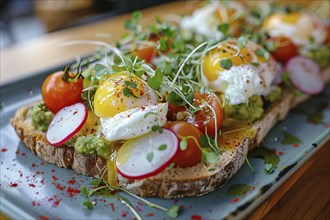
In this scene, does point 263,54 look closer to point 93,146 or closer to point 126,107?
point 126,107

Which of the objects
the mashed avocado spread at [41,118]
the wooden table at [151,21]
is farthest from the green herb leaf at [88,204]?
the wooden table at [151,21]

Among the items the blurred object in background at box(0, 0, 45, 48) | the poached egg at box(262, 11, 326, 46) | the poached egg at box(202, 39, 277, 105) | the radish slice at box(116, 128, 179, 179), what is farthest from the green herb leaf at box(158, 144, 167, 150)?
the blurred object in background at box(0, 0, 45, 48)

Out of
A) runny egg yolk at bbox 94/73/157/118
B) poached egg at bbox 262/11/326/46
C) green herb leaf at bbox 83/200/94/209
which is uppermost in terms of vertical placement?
runny egg yolk at bbox 94/73/157/118

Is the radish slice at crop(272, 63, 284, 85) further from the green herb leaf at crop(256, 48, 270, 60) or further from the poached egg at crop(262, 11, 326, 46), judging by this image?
the poached egg at crop(262, 11, 326, 46)

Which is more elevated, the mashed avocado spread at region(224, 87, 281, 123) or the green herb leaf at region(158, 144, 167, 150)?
the green herb leaf at region(158, 144, 167, 150)

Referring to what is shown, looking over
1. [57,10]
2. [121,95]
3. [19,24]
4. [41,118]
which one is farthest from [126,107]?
[19,24]

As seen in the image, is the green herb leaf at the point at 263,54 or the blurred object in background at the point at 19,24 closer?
the green herb leaf at the point at 263,54

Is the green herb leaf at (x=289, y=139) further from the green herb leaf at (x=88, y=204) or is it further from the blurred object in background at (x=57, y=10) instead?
the blurred object in background at (x=57, y=10)
